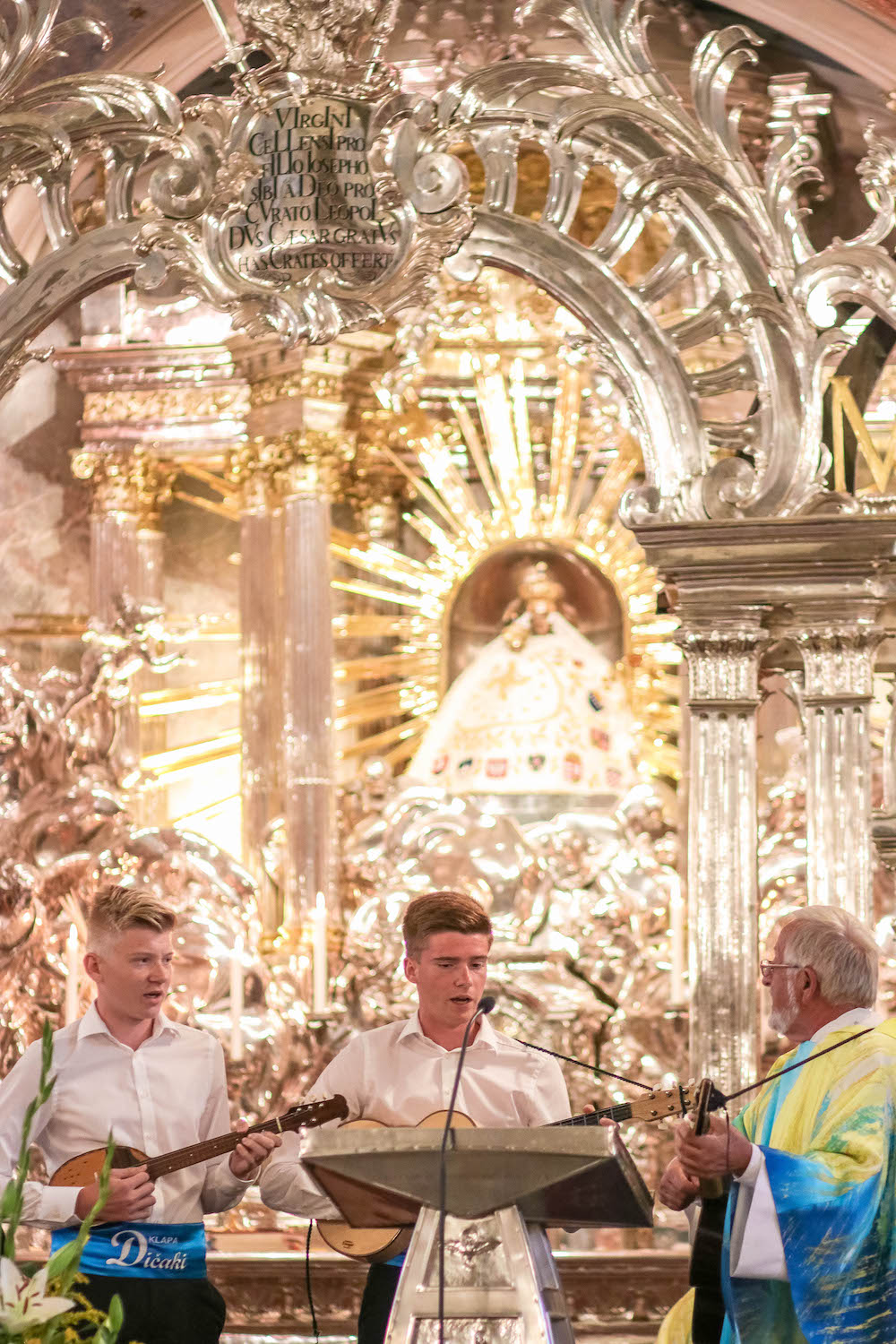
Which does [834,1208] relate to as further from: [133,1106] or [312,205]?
[312,205]

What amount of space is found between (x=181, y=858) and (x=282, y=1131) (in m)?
4.49

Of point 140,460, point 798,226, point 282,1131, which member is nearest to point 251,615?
point 140,460

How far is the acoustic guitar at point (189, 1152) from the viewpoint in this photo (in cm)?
443

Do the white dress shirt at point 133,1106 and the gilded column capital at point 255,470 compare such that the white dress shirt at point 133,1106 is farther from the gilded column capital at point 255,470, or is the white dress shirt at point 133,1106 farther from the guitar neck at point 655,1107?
the gilded column capital at point 255,470

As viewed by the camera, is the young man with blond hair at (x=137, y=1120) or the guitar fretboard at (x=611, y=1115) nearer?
the guitar fretboard at (x=611, y=1115)

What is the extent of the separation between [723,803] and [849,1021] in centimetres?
194

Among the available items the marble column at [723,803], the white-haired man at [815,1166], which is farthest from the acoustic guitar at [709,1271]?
the marble column at [723,803]

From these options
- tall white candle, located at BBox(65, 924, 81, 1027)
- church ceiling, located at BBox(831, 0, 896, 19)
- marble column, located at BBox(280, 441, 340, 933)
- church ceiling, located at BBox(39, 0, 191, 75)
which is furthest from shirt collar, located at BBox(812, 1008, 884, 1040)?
church ceiling, located at BBox(39, 0, 191, 75)

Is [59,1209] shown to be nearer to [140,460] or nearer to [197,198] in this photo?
[197,198]

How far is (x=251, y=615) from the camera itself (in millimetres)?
9969

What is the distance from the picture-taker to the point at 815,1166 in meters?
4.12

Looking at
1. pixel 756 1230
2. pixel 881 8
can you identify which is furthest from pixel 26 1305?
pixel 881 8

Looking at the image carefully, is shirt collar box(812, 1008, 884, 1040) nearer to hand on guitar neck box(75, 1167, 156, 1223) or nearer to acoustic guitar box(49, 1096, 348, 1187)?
acoustic guitar box(49, 1096, 348, 1187)

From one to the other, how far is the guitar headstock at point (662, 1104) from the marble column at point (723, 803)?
1.89 metres
